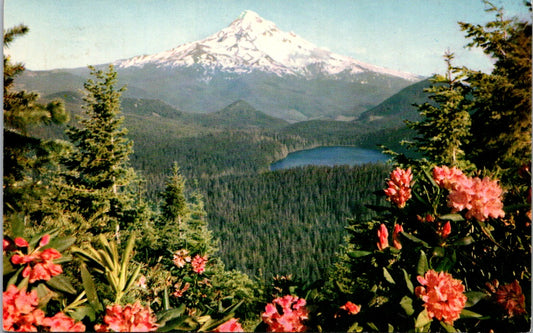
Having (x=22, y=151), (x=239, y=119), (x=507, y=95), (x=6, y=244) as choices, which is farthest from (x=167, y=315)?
(x=239, y=119)

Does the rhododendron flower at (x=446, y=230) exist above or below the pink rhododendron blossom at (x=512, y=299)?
above

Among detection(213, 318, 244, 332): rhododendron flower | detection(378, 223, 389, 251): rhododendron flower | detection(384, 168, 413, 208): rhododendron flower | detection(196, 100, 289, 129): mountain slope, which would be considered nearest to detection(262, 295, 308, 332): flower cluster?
detection(213, 318, 244, 332): rhododendron flower

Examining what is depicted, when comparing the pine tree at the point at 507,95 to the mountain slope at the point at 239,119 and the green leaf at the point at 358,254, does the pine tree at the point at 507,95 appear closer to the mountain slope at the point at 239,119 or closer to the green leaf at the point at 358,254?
the green leaf at the point at 358,254

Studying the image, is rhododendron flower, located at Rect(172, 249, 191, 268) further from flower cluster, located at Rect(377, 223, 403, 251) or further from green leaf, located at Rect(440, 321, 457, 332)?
green leaf, located at Rect(440, 321, 457, 332)

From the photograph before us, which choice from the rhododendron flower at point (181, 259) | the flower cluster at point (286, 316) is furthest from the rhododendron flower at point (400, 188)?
the rhododendron flower at point (181, 259)

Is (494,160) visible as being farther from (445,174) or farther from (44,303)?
(44,303)

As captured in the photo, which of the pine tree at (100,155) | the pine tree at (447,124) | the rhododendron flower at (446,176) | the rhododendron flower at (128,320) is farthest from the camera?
the pine tree at (100,155)

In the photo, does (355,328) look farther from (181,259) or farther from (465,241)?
(181,259)
